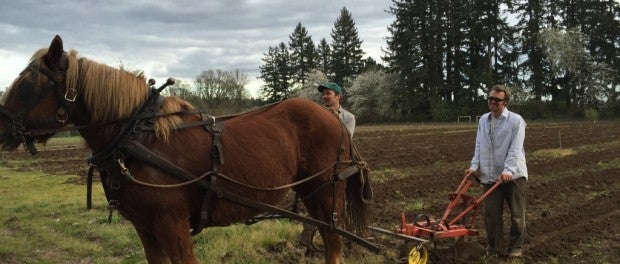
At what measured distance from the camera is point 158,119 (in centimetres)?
362

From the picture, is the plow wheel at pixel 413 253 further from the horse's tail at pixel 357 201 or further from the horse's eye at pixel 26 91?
the horse's eye at pixel 26 91

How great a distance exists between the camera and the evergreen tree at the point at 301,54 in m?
70.9

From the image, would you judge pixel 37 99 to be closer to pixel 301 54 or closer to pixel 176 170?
pixel 176 170

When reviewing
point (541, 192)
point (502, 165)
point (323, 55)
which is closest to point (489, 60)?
point (323, 55)

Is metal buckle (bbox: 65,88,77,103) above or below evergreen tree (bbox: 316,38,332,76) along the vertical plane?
below

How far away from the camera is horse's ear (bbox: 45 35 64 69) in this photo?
10.8ft

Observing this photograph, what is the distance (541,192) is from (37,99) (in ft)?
31.5

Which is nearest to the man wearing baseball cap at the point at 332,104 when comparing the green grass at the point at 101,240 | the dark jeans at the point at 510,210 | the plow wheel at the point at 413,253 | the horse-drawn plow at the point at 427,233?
the green grass at the point at 101,240

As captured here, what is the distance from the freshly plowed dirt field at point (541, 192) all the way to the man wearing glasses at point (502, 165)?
0.36 m

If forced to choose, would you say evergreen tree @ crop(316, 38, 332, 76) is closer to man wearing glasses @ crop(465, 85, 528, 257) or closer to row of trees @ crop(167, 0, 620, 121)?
row of trees @ crop(167, 0, 620, 121)

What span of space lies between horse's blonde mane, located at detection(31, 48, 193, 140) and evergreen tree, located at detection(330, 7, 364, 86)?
203ft

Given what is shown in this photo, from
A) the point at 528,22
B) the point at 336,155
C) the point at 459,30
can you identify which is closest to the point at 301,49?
the point at 459,30

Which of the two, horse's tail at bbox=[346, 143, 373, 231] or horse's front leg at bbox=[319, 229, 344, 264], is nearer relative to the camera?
horse's front leg at bbox=[319, 229, 344, 264]

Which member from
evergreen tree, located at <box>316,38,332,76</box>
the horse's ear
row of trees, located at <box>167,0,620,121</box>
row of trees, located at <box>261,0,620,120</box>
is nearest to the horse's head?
the horse's ear
